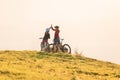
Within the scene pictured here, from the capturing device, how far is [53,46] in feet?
129

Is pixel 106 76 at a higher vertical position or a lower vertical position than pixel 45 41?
lower

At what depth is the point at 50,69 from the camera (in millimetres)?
25938

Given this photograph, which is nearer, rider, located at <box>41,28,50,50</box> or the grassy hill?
the grassy hill

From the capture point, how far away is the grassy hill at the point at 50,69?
2152 centimetres

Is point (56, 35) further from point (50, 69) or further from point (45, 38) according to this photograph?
point (50, 69)

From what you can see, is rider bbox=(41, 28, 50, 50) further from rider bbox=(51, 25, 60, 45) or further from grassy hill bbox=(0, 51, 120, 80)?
grassy hill bbox=(0, 51, 120, 80)

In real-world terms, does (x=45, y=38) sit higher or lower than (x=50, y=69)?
higher

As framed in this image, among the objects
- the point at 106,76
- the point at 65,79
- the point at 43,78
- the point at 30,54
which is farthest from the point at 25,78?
the point at 30,54

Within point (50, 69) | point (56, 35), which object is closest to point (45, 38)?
point (56, 35)

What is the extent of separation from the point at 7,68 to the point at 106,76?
6689mm

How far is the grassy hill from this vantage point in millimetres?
21516

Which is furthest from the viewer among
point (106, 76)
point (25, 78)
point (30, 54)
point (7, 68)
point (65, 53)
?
point (65, 53)

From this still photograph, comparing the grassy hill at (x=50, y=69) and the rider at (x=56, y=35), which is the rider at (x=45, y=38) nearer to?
the rider at (x=56, y=35)

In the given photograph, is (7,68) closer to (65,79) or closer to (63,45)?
(65,79)
